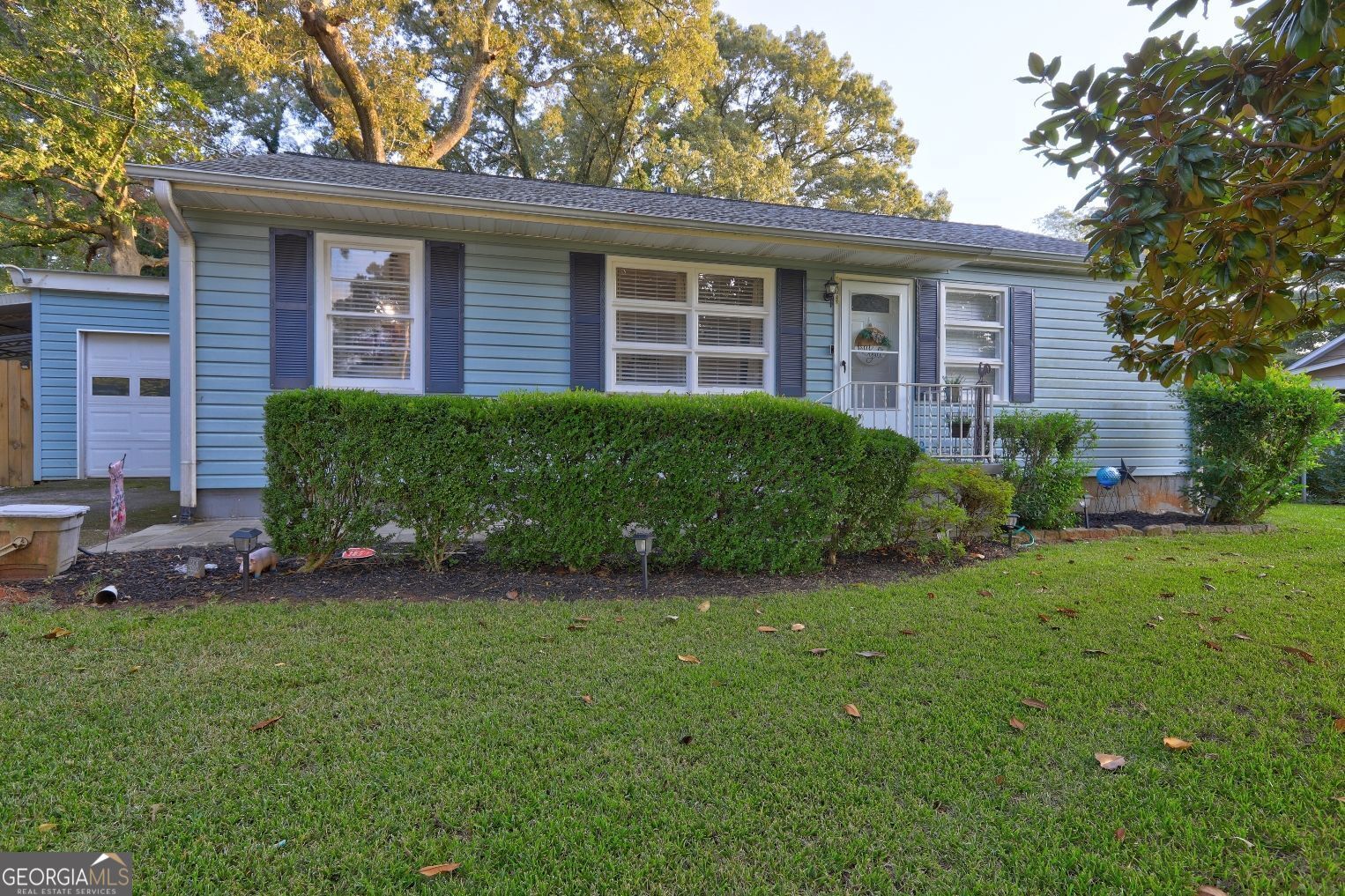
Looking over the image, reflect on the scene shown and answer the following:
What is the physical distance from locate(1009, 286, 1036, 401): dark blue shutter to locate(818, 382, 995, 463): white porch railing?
Result: 30.4 inches

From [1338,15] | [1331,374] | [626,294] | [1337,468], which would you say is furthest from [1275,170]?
[1331,374]

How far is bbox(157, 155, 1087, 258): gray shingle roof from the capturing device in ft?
19.1

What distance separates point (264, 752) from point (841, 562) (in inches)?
150

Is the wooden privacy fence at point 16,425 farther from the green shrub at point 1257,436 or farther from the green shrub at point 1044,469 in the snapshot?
the green shrub at point 1257,436

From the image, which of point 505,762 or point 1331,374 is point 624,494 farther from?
point 1331,374

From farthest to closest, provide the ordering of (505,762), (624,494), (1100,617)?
(624,494) → (1100,617) → (505,762)

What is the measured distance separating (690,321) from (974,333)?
381 centimetres

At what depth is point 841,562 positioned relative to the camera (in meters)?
4.72

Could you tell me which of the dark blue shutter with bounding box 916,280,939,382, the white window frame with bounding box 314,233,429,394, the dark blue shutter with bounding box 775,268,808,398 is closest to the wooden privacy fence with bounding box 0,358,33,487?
the white window frame with bounding box 314,233,429,394

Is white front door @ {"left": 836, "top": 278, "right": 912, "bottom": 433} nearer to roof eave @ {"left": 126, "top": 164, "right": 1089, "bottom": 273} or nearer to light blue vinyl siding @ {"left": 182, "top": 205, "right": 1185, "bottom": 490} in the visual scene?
light blue vinyl siding @ {"left": 182, "top": 205, "right": 1185, "bottom": 490}

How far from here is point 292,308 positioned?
230 inches

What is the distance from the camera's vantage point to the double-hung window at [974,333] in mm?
7625

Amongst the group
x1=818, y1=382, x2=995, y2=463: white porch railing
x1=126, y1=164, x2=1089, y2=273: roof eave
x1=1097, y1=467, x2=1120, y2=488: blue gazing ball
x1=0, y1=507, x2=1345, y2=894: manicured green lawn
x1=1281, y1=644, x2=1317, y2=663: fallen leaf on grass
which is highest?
x1=126, y1=164, x2=1089, y2=273: roof eave

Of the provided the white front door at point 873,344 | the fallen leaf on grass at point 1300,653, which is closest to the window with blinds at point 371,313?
the white front door at point 873,344
